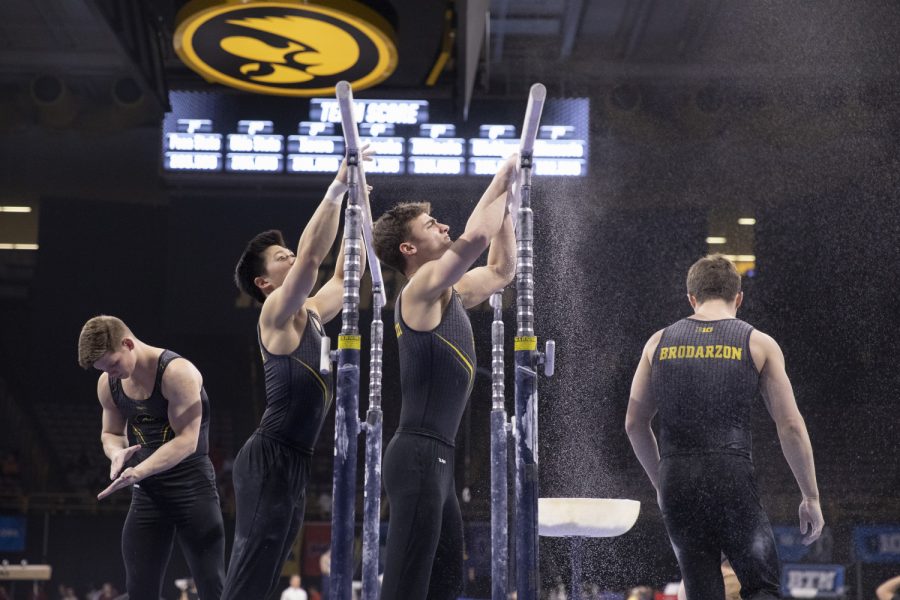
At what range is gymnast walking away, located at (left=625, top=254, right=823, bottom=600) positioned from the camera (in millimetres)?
3230

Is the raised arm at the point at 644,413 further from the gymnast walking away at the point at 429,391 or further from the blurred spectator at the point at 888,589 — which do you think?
the blurred spectator at the point at 888,589

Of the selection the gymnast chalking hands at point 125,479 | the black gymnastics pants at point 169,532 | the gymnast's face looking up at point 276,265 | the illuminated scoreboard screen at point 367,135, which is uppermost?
the illuminated scoreboard screen at point 367,135

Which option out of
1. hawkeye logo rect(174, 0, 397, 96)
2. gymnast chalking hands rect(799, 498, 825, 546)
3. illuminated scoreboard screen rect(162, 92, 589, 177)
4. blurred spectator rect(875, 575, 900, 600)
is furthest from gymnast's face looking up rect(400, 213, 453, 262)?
illuminated scoreboard screen rect(162, 92, 589, 177)

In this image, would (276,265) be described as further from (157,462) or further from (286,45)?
(286,45)

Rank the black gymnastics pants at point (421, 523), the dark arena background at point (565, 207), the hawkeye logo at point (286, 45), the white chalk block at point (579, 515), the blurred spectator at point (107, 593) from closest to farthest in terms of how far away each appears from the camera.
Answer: the black gymnastics pants at point (421, 523), the white chalk block at point (579, 515), the hawkeye logo at point (286, 45), the dark arena background at point (565, 207), the blurred spectator at point (107, 593)

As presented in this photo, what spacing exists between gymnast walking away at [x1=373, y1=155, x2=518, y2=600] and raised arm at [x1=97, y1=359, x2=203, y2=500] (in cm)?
125

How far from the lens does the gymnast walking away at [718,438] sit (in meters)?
3.23

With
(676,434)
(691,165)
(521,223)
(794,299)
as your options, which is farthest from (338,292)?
(794,299)

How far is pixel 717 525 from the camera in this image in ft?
10.6

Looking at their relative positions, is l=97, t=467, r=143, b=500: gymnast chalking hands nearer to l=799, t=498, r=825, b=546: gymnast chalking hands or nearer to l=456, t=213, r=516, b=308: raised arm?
l=456, t=213, r=516, b=308: raised arm

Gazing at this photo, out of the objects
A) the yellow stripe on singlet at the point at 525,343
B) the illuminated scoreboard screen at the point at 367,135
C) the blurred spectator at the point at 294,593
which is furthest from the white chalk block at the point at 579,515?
the blurred spectator at the point at 294,593

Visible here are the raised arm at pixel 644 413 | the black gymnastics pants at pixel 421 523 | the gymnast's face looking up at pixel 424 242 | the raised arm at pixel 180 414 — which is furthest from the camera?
the raised arm at pixel 180 414

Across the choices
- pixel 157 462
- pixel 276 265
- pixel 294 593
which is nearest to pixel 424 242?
pixel 276 265

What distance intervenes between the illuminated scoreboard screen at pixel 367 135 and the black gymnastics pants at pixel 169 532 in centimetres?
686
